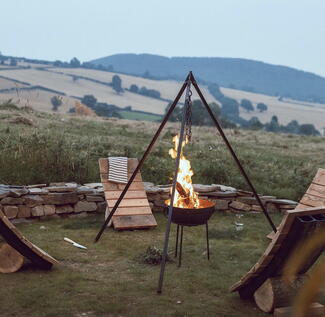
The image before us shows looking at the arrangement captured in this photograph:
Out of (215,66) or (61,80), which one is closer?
(61,80)

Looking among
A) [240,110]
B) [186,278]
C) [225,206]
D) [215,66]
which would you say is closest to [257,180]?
[225,206]

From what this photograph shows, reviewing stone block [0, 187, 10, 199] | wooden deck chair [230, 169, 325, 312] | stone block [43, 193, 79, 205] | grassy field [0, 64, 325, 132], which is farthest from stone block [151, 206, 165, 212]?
grassy field [0, 64, 325, 132]

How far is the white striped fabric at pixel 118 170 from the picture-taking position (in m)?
8.17

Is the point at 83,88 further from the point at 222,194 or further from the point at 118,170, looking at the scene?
the point at 118,170

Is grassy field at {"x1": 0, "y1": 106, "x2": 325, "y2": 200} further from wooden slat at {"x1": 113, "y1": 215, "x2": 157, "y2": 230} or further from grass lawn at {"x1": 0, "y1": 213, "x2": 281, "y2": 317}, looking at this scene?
wooden slat at {"x1": 113, "y1": 215, "x2": 157, "y2": 230}

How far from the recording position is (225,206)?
9.13 metres

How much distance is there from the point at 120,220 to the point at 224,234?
1739 millimetres

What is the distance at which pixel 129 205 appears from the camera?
26.3 feet

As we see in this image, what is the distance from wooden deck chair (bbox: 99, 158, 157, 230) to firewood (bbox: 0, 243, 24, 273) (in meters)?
2.33

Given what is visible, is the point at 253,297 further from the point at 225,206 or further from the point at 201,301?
the point at 225,206

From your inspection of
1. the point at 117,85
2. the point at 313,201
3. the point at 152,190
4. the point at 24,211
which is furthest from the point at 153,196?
the point at 117,85

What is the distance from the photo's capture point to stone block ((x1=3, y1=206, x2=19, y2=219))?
24.8ft

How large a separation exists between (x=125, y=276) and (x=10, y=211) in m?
2.87

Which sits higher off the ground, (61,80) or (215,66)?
(215,66)
